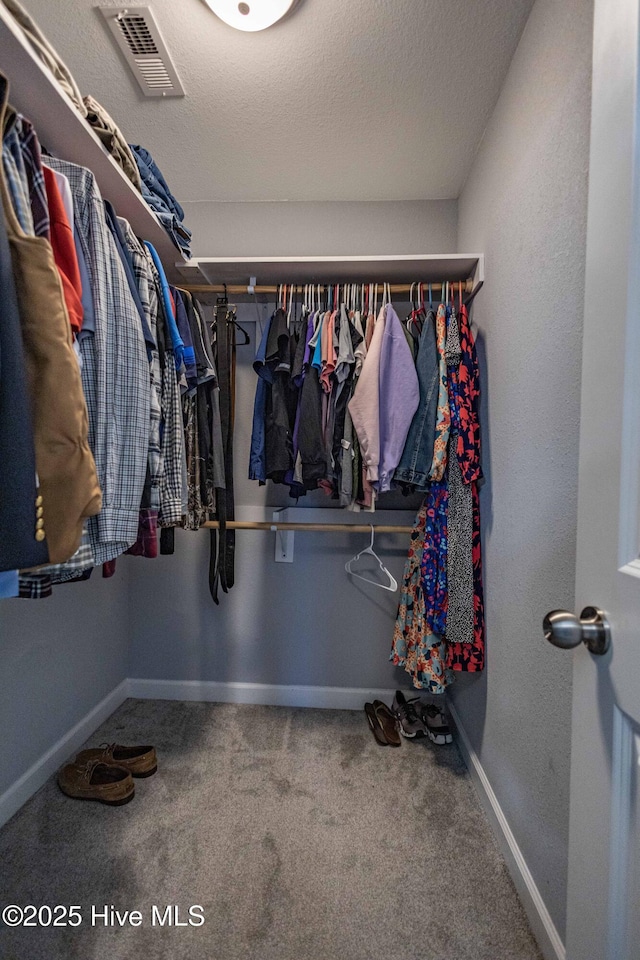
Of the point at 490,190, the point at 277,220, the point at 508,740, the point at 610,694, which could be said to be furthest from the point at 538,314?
the point at 277,220

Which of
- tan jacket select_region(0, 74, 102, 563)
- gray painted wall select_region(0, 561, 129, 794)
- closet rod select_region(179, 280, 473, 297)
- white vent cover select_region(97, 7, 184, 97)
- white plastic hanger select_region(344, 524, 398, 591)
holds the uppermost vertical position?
white vent cover select_region(97, 7, 184, 97)

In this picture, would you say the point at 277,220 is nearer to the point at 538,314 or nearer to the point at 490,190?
the point at 490,190

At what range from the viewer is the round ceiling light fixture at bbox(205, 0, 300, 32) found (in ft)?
3.82

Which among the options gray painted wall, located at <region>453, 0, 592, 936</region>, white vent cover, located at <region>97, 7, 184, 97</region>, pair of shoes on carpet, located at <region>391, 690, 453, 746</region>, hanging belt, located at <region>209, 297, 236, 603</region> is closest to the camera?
gray painted wall, located at <region>453, 0, 592, 936</region>

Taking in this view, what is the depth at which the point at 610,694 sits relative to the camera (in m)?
0.53

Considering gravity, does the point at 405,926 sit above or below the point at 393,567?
below

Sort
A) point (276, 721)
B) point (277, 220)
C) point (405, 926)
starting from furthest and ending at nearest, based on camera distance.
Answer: point (277, 220)
point (276, 721)
point (405, 926)

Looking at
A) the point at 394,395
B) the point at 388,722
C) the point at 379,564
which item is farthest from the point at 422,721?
the point at 394,395

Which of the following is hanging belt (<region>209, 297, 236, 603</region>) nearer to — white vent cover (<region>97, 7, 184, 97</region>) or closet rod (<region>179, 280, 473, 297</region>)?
closet rod (<region>179, 280, 473, 297</region>)

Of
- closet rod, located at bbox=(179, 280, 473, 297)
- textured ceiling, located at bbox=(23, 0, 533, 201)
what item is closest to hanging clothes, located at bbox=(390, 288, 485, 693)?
closet rod, located at bbox=(179, 280, 473, 297)

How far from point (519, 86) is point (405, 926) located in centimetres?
234

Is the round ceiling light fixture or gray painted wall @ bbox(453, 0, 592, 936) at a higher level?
the round ceiling light fixture

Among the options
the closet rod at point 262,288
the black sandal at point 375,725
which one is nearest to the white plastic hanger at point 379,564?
the black sandal at point 375,725

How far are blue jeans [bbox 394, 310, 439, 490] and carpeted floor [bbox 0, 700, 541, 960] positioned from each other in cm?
111
